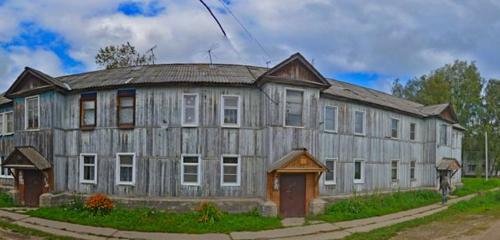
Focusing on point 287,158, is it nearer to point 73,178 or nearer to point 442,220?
point 442,220

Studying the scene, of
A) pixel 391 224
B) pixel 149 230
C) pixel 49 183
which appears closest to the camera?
pixel 149 230

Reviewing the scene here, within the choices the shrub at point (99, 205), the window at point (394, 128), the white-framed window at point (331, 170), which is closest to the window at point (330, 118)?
the white-framed window at point (331, 170)

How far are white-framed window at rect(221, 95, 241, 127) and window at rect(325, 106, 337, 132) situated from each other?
5186 mm

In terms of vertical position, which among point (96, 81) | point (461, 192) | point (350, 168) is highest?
point (96, 81)

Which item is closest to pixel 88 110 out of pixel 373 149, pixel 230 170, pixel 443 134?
pixel 230 170

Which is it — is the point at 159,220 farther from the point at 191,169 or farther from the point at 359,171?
the point at 359,171

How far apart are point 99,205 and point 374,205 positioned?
513 inches

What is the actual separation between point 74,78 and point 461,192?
90.3 ft

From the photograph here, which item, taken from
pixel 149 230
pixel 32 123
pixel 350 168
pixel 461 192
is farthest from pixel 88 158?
pixel 461 192

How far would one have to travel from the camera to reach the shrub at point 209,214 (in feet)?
56.6

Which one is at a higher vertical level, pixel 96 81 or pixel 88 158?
pixel 96 81

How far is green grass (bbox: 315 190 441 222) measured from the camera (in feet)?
64.4

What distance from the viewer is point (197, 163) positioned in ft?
65.4

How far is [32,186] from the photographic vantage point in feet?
73.3
